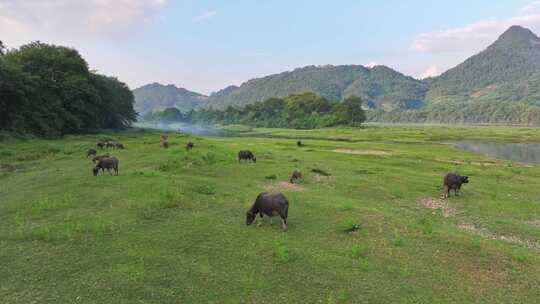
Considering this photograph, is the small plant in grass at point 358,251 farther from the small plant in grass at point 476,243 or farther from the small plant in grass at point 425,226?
the small plant in grass at point 476,243

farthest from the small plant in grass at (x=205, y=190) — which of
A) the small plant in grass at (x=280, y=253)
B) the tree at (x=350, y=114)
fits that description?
the tree at (x=350, y=114)

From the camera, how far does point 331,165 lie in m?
37.8

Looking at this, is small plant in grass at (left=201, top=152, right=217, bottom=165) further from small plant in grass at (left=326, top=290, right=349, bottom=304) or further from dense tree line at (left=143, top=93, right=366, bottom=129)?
dense tree line at (left=143, top=93, right=366, bottom=129)

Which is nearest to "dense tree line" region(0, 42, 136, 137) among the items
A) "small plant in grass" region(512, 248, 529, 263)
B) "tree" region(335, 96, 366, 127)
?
"small plant in grass" region(512, 248, 529, 263)

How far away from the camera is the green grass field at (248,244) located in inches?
413

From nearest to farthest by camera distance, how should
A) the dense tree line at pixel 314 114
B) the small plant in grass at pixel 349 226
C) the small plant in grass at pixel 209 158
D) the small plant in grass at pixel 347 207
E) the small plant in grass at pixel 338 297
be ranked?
the small plant in grass at pixel 338 297, the small plant in grass at pixel 349 226, the small plant in grass at pixel 347 207, the small plant in grass at pixel 209 158, the dense tree line at pixel 314 114

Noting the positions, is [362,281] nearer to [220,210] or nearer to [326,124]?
[220,210]

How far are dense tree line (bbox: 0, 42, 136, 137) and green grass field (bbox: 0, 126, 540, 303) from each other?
39741 millimetres

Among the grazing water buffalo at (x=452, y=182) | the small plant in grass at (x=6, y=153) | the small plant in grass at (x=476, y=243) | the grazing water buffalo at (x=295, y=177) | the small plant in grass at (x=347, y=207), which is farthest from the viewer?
the small plant in grass at (x=6, y=153)

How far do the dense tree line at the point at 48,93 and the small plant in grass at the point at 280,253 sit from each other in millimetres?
58749

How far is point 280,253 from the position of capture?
12750 millimetres

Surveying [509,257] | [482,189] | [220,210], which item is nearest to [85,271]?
[220,210]

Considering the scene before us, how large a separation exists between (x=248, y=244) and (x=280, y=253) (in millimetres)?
1693

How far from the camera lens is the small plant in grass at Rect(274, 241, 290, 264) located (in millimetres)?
12336
